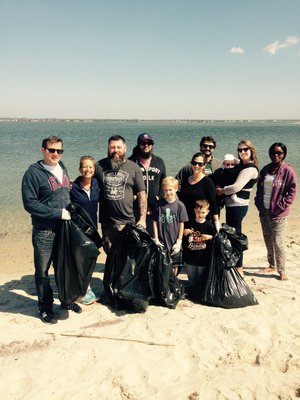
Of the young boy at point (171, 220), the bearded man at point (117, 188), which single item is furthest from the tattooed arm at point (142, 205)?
the young boy at point (171, 220)

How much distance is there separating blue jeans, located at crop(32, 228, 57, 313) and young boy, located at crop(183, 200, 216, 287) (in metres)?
1.62

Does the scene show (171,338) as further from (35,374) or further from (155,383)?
(35,374)

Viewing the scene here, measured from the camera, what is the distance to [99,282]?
15.8ft

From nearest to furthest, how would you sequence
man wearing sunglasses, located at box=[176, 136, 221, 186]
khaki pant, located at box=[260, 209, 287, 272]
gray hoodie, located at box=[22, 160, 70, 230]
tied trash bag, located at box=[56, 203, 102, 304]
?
gray hoodie, located at box=[22, 160, 70, 230], tied trash bag, located at box=[56, 203, 102, 304], man wearing sunglasses, located at box=[176, 136, 221, 186], khaki pant, located at box=[260, 209, 287, 272]

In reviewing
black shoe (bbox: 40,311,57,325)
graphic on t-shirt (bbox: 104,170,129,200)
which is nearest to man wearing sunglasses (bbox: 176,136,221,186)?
graphic on t-shirt (bbox: 104,170,129,200)

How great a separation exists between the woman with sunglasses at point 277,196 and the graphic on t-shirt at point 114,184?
6.76 feet

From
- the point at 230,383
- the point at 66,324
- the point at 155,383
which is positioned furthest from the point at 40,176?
the point at 230,383

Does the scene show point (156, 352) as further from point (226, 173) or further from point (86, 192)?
point (226, 173)

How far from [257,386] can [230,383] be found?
0.71 ft

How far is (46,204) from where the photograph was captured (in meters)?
3.37

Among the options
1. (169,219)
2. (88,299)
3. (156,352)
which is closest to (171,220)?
(169,219)

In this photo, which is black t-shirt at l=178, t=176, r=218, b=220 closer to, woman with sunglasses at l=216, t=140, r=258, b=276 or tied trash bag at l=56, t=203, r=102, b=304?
woman with sunglasses at l=216, t=140, r=258, b=276

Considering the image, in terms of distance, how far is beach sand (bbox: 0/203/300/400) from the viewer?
2.61 metres

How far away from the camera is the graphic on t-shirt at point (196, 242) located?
3.99 meters
